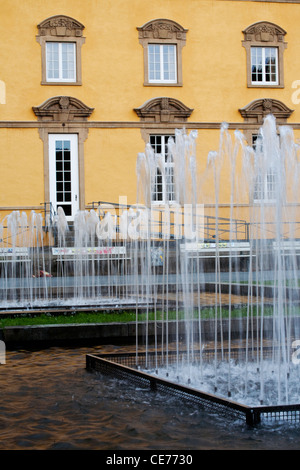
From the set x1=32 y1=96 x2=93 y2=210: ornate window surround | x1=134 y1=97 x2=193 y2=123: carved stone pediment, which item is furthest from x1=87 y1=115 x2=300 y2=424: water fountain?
x1=134 y1=97 x2=193 y2=123: carved stone pediment

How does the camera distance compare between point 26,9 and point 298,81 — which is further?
point 298,81

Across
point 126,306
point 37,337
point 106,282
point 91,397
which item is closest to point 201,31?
point 106,282

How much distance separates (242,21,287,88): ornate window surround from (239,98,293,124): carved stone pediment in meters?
0.67

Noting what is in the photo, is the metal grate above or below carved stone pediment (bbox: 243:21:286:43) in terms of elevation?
below

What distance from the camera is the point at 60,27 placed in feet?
88.2

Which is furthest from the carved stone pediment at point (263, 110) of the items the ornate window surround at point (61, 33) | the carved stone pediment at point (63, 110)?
the ornate window surround at point (61, 33)

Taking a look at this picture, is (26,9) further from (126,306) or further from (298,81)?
(126,306)

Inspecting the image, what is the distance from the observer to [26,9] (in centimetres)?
2670

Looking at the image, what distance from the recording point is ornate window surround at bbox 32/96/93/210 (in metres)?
26.5

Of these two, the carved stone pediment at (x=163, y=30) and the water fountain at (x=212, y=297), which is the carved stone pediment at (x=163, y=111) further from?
the water fountain at (x=212, y=297)

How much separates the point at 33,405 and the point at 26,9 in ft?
73.1

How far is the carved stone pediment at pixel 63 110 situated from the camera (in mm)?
26531

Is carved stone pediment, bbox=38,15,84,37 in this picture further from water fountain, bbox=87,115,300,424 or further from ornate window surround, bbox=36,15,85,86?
water fountain, bbox=87,115,300,424

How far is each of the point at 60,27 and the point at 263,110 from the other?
27.8 feet
